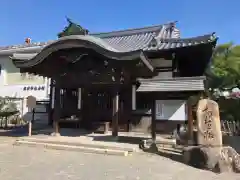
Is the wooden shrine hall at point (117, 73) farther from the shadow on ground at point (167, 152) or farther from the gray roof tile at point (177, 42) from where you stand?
the shadow on ground at point (167, 152)

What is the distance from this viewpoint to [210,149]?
6883mm

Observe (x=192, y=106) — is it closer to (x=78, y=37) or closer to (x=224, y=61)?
(x=78, y=37)

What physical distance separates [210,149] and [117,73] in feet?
16.0

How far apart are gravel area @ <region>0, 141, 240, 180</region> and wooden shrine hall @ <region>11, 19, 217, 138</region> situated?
243 centimetres

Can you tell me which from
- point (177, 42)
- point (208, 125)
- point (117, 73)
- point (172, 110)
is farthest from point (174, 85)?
point (177, 42)

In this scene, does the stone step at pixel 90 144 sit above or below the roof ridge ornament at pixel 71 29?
below

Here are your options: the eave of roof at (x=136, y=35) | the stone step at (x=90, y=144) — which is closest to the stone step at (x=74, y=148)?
the stone step at (x=90, y=144)

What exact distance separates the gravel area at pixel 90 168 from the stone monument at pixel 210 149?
0.35 metres

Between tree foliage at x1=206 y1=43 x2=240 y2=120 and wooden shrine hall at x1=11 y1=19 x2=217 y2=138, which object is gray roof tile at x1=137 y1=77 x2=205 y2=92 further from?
tree foliage at x1=206 y1=43 x2=240 y2=120

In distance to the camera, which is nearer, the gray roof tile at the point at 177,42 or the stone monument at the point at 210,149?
the stone monument at the point at 210,149

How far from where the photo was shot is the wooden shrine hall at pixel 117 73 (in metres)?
9.29

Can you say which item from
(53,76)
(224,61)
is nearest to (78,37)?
(53,76)

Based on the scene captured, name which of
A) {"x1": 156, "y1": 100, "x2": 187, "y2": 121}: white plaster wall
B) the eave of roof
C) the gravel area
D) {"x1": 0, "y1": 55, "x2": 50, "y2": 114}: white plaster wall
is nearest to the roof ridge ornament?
the eave of roof

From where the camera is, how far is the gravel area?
562 cm
